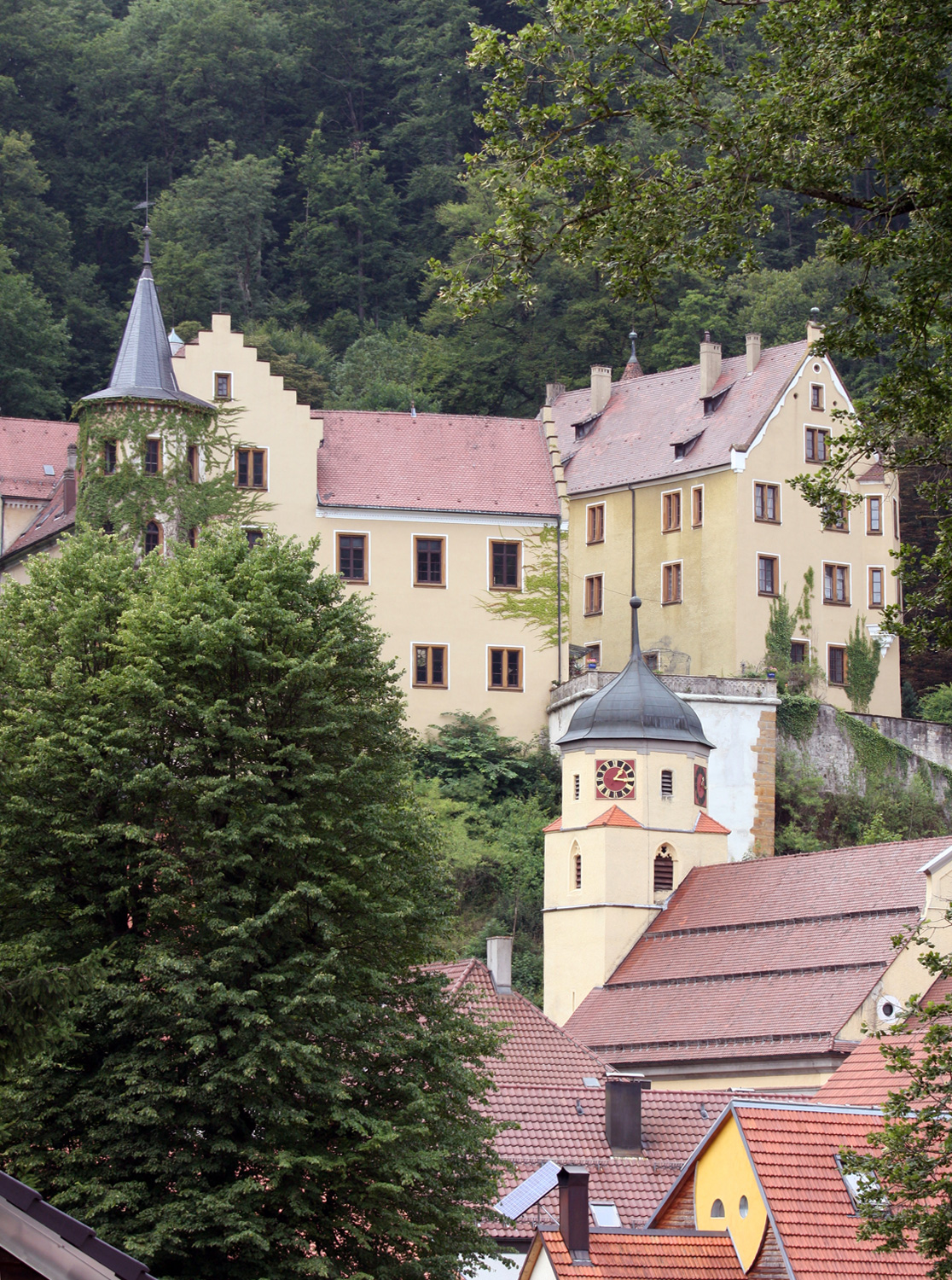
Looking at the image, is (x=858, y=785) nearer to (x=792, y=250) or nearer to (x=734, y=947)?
(x=734, y=947)

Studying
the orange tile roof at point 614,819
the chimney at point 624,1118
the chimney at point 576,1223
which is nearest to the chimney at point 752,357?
the orange tile roof at point 614,819

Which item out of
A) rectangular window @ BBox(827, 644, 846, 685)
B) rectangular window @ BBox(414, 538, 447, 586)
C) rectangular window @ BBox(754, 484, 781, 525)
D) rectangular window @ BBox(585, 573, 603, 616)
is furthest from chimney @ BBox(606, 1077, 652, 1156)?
rectangular window @ BBox(585, 573, 603, 616)

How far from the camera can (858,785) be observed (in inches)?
2293

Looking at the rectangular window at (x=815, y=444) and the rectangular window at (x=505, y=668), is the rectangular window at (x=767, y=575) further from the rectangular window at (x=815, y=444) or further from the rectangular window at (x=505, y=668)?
the rectangular window at (x=505, y=668)

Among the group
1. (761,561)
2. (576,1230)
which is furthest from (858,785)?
(576,1230)

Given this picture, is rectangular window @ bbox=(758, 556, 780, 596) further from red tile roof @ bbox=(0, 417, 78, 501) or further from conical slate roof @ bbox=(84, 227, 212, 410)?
red tile roof @ bbox=(0, 417, 78, 501)

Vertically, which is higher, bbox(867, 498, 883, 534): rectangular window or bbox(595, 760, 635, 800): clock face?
bbox(867, 498, 883, 534): rectangular window

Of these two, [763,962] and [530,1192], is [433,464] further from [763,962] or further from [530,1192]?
[530,1192]

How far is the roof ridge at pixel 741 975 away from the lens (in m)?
43.8

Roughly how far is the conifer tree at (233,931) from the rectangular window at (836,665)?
35.0 m

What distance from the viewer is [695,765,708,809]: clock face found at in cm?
5228

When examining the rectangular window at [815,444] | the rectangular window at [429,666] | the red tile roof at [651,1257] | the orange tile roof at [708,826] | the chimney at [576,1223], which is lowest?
the red tile roof at [651,1257]

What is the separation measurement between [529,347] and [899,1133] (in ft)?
219

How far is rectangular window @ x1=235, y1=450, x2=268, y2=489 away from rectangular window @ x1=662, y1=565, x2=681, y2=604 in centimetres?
1164
